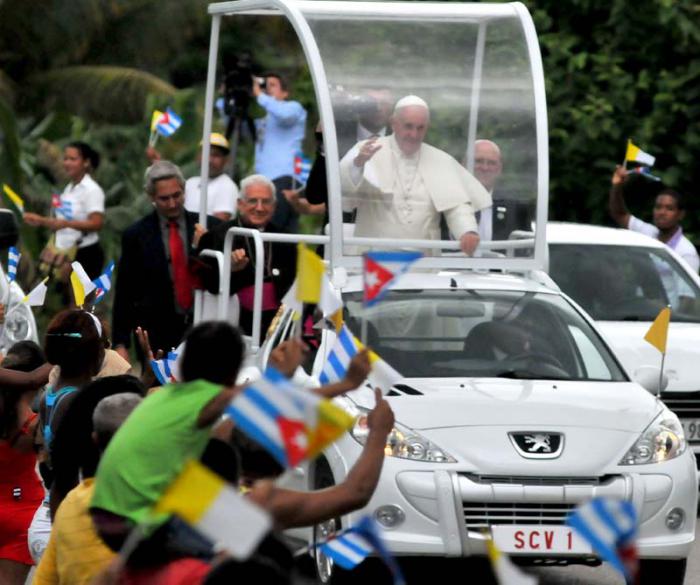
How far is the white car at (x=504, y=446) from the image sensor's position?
9.23 meters

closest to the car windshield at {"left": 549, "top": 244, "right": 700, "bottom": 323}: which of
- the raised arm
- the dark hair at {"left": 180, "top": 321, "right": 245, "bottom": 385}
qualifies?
the raised arm

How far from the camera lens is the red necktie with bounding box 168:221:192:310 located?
42.2 feet

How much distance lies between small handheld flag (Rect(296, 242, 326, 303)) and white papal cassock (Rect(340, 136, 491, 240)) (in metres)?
5.67

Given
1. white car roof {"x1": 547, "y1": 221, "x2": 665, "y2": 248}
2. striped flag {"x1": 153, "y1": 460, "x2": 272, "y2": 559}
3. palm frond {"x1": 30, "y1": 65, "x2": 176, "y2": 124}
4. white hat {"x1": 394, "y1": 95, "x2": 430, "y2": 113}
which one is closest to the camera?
striped flag {"x1": 153, "y1": 460, "x2": 272, "y2": 559}

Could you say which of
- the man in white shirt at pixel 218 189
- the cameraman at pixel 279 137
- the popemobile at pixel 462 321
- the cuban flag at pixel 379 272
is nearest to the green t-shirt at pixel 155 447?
the cuban flag at pixel 379 272

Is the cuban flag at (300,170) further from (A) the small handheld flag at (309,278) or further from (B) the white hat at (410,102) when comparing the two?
(A) the small handheld flag at (309,278)

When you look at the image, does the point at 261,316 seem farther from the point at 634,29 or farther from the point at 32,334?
the point at 634,29

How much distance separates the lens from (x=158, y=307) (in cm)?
1276

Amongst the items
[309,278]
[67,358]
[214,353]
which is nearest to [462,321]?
[67,358]

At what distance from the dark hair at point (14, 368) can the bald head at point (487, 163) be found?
3.85m

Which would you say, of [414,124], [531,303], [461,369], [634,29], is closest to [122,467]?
[461,369]

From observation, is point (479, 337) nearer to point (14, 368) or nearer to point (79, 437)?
point (14, 368)

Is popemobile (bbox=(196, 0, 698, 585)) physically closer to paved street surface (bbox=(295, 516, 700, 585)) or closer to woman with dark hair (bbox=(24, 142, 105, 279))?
paved street surface (bbox=(295, 516, 700, 585))

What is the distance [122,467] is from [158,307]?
742 cm
